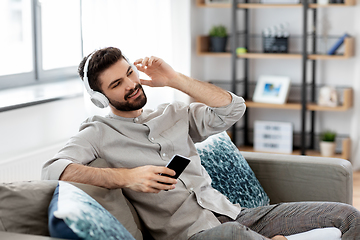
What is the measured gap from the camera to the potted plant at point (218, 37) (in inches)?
161

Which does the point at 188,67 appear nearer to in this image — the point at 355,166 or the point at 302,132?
the point at 302,132

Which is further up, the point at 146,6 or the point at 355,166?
the point at 146,6

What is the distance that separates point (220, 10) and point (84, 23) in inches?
75.3

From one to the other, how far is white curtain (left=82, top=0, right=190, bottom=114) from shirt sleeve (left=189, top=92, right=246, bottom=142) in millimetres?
1012

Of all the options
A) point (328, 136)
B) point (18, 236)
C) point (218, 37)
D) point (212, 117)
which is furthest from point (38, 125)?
point (328, 136)

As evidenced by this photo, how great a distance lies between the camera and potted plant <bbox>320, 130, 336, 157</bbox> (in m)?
3.82

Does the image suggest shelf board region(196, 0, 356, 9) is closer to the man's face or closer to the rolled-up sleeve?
the man's face

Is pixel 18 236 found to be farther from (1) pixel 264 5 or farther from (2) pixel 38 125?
(1) pixel 264 5

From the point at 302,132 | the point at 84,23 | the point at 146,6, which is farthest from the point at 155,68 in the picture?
the point at 302,132

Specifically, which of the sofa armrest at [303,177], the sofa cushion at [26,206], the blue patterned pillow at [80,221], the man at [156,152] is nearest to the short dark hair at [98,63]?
the man at [156,152]

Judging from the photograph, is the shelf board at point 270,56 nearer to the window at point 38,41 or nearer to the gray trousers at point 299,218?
the window at point 38,41

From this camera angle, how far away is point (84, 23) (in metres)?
2.63

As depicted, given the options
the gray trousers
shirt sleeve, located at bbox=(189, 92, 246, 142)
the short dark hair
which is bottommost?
the gray trousers

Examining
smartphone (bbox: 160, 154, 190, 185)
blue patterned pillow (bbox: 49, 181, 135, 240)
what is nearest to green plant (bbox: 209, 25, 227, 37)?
smartphone (bbox: 160, 154, 190, 185)
